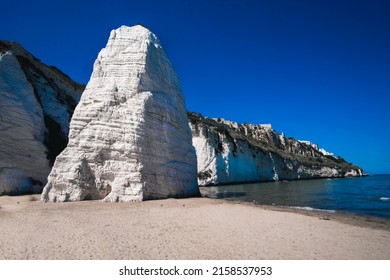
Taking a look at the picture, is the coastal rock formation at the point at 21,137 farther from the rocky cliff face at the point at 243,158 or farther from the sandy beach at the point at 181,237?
the rocky cliff face at the point at 243,158

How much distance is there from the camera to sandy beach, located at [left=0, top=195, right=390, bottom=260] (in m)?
6.15

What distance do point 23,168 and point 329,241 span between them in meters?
20.0

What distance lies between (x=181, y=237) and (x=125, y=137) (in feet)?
31.3

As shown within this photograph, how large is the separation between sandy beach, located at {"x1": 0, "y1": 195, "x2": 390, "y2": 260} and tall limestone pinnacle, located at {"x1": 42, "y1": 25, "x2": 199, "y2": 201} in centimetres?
422

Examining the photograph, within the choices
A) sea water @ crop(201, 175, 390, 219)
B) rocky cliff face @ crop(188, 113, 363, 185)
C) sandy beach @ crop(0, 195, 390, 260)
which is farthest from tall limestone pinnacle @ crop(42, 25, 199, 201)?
rocky cliff face @ crop(188, 113, 363, 185)

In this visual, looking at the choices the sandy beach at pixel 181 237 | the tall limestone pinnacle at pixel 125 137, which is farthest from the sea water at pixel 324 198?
the tall limestone pinnacle at pixel 125 137

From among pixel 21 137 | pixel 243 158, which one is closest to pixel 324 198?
pixel 21 137

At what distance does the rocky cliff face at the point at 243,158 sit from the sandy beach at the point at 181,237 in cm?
3544

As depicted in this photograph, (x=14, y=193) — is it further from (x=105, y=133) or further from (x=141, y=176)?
(x=141, y=176)

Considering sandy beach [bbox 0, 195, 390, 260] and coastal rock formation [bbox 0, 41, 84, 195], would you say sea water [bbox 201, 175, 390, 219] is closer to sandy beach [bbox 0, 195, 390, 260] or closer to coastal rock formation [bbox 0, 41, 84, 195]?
sandy beach [bbox 0, 195, 390, 260]

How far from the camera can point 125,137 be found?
15922 mm

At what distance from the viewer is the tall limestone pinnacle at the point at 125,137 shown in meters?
15.4

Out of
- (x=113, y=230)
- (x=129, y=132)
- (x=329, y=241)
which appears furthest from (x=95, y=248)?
(x=129, y=132)

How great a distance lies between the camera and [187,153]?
1912cm
